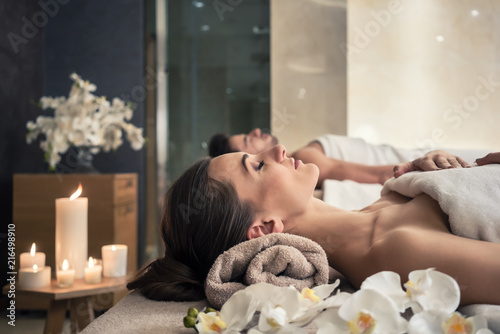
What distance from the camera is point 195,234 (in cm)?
97

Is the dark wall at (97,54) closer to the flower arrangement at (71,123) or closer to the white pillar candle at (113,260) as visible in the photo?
the flower arrangement at (71,123)

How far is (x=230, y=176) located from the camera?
3.36 ft

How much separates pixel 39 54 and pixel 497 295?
3099 mm

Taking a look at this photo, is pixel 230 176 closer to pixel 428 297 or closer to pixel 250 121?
pixel 428 297

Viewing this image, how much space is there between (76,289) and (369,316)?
3.46 ft

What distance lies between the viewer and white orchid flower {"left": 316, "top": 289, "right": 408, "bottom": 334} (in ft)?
1.82

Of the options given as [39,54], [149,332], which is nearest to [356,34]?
[39,54]

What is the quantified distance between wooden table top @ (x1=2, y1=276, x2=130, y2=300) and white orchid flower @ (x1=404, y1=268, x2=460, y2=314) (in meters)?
1.02

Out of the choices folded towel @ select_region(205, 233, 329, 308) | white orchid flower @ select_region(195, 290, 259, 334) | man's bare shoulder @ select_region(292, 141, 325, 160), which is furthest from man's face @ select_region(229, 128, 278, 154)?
white orchid flower @ select_region(195, 290, 259, 334)

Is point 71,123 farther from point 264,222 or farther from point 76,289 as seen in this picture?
point 264,222

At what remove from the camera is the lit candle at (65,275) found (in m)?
1.37

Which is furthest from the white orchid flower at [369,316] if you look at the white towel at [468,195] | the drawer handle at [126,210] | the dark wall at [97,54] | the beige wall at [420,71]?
the dark wall at [97,54]

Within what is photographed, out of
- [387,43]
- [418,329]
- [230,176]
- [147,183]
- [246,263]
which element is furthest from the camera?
[147,183]

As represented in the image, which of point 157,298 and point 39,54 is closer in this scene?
point 157,298
